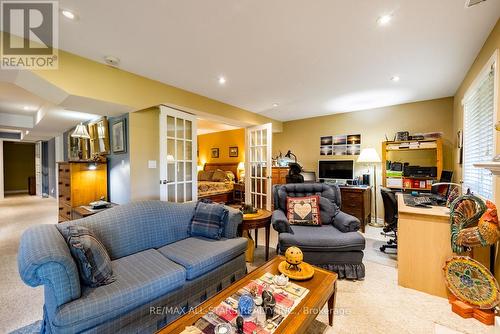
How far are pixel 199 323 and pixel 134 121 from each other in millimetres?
2773

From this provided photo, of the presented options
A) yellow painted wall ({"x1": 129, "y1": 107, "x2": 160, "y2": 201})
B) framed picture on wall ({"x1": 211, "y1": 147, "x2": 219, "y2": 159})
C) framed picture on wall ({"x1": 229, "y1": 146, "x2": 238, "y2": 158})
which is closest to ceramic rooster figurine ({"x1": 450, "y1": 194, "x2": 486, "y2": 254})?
yellow painted wall ({"x1": 129, "y1": 107, "x2": 160, "y2": 201})

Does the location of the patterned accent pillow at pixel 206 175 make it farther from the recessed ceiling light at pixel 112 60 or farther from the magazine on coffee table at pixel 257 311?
the magazine on coffee table at pixel 257 311

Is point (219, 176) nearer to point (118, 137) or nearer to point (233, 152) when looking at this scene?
point (233, 152)

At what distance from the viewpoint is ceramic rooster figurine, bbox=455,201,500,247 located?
1.51 m

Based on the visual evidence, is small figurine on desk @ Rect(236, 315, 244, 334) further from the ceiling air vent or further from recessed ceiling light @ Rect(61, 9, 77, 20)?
the ceiling air vent

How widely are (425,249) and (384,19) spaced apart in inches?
83.8

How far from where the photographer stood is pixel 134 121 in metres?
2.95

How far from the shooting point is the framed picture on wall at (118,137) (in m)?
3.01

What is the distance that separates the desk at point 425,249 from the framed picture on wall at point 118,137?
362cm

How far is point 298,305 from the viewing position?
1.19m

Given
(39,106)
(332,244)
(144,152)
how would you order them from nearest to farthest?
1. (332,244)
2. (144,152)
3. (39,106)

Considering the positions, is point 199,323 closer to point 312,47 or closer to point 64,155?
point 312,47

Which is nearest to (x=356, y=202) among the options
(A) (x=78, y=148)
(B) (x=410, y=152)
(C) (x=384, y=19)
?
(B) (x=410, y=152)

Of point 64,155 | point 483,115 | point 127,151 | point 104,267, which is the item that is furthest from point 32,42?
point 64,155
